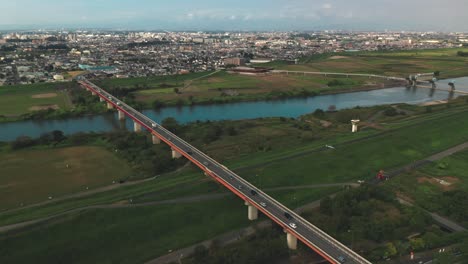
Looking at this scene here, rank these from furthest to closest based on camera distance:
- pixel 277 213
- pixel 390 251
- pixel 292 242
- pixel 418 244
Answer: pixel 277 213 → pixel 292 242 → pixel 418 244 → pixel 390 251

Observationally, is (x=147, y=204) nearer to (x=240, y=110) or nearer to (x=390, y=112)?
(x=240, y=110)

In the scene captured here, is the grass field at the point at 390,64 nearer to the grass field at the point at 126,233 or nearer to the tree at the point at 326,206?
the tree at the point at 326,206

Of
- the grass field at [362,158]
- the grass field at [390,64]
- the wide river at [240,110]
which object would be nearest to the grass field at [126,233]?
the grass field at [362,158]

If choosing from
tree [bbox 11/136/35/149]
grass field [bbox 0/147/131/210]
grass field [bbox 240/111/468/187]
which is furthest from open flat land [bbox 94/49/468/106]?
grass field [bbox 240/111/468/187]

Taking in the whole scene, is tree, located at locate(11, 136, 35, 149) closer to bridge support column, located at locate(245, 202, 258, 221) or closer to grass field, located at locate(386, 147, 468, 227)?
bridge support column, located at locate(245, 202, 258, 221)

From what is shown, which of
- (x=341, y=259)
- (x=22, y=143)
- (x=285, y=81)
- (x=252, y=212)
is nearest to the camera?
(x=341, y=259)

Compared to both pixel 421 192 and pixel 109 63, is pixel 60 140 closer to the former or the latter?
pixel 421 192

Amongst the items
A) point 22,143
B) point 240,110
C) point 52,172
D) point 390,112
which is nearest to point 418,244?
point 52,172
